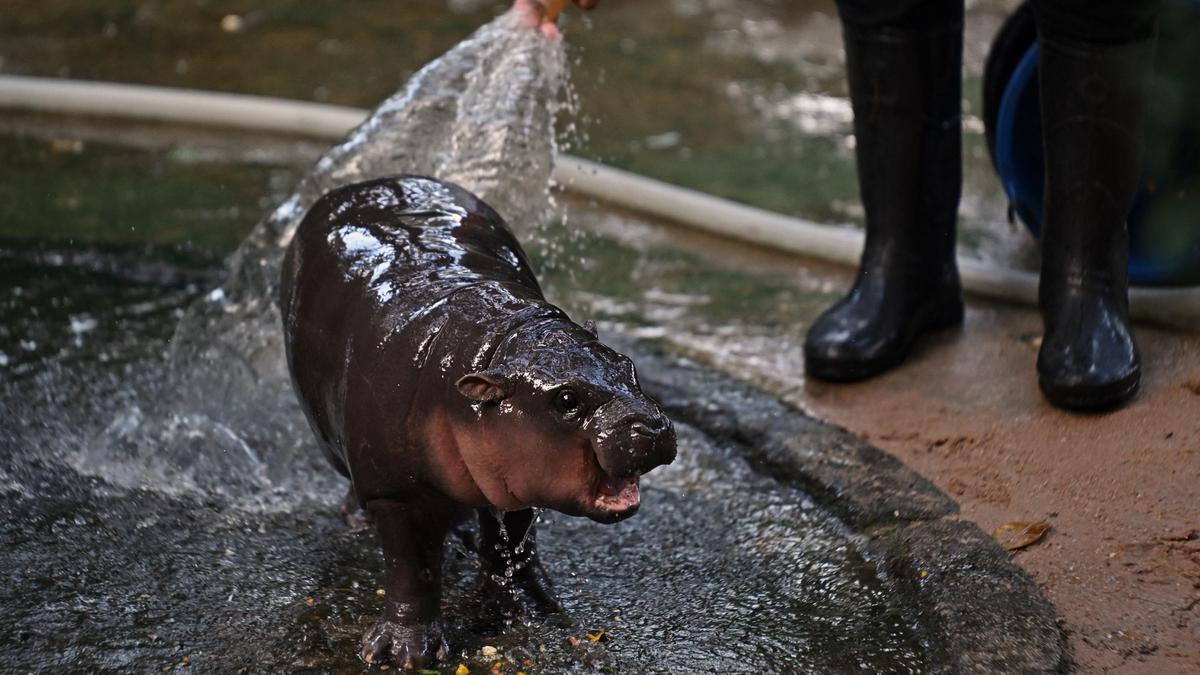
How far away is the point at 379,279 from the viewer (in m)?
2.69

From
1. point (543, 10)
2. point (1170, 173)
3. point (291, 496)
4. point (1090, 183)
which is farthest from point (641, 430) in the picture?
point (1170, 173)

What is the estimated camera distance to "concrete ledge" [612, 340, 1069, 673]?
8.47ft

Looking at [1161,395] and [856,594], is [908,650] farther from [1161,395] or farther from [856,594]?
[1161,395]

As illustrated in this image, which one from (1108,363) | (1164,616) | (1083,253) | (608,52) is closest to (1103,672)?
(1164,616)

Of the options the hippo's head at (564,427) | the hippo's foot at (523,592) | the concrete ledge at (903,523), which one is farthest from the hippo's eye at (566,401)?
the concrete ledge at (903,523)

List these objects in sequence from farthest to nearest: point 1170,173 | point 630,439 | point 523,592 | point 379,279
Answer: point 1170,173 < point 523,592 < point 379,279 < point 630,439

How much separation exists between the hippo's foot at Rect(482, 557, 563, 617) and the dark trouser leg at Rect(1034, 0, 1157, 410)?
52.5 inches

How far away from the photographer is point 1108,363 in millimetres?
3260

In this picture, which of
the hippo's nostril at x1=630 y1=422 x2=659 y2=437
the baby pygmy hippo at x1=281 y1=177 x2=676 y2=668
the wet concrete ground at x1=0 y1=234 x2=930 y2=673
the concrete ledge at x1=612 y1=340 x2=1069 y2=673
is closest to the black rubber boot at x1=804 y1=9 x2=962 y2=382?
the concrete ledge at x1=612 y1=340 x2=1069 y2=673

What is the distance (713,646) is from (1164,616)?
2.78ft

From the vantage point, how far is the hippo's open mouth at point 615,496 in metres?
2.31

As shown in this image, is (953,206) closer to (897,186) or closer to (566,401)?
(897,186)

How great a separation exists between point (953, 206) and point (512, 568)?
171 centimetres

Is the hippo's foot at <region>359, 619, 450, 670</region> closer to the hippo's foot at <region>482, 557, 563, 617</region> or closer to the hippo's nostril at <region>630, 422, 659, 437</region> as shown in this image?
the hippo's foot at <region>482, 557, 563, 617</region>
